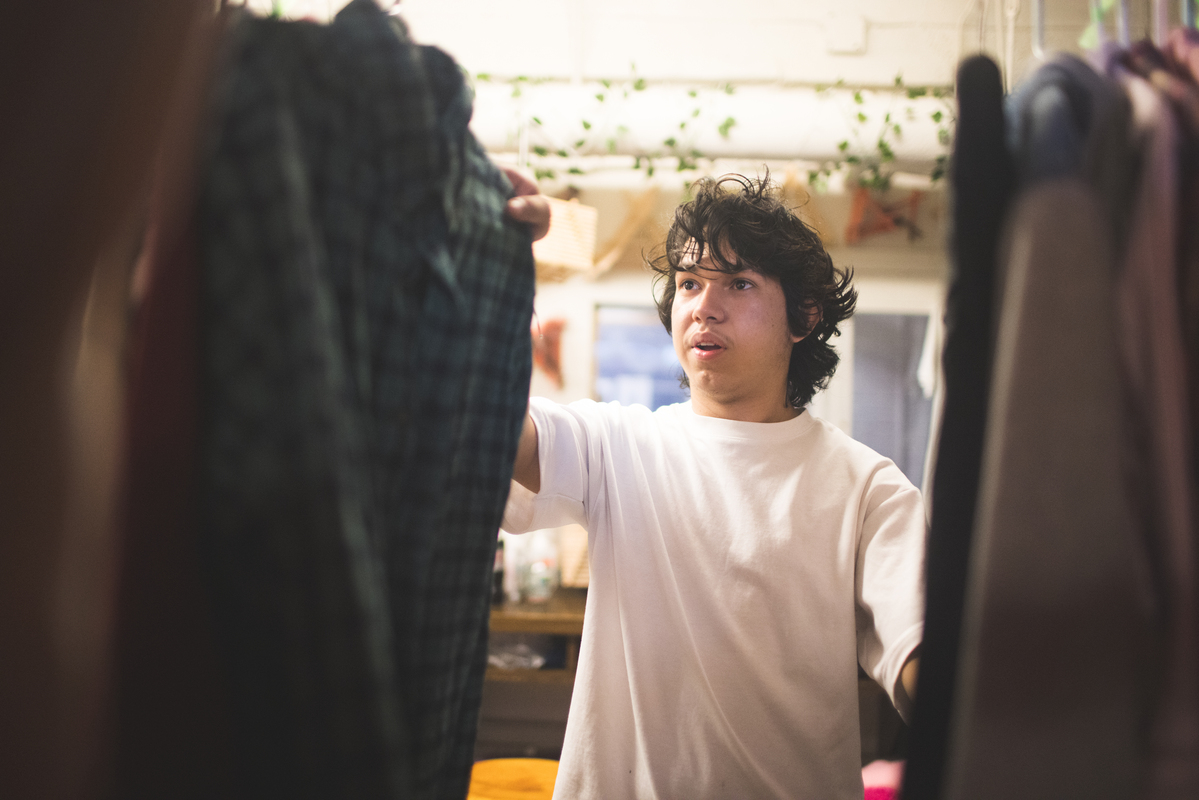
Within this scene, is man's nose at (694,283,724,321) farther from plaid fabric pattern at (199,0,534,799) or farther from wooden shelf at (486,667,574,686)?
wooden shelf at (486,667,574,686)

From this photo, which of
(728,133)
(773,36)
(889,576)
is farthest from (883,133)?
(889,576)

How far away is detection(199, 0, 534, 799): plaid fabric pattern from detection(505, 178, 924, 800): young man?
1.34 feet

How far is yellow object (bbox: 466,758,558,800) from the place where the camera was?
1.78 meters

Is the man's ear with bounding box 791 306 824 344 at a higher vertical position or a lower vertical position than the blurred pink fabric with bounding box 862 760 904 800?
higher

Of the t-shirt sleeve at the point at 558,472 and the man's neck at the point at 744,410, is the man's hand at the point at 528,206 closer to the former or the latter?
the t-shirt sleeve at the point at 558,472

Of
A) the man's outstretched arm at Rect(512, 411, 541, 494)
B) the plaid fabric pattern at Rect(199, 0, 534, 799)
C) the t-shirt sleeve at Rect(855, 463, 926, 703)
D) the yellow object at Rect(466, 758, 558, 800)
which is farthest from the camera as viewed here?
the yellow object at Rect(466, 758, 558, 800)

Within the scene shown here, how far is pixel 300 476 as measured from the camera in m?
0.45

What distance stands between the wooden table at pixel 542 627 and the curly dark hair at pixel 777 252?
1.43m

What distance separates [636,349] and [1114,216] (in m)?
2.60

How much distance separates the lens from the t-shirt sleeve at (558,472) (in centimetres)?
108

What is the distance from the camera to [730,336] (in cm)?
122

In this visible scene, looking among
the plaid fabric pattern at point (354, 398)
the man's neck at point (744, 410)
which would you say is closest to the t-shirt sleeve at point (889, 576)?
the man's neck at point (744, 410)

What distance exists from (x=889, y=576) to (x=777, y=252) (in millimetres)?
620

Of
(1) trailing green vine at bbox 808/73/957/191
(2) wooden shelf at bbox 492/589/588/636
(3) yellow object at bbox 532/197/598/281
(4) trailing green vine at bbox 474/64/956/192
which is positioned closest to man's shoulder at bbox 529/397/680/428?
(3) yellow object at bbox 532/197/598/281
